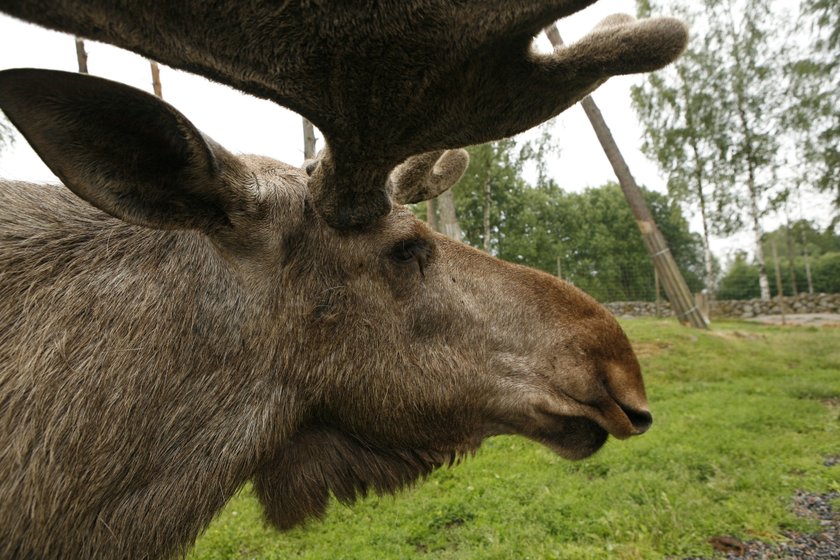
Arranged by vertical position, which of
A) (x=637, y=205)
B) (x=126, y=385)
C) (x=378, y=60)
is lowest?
(x=126, y=385)

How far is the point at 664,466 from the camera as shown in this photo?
568 cm

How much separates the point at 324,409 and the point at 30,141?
1172mm

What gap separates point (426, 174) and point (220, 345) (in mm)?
1451

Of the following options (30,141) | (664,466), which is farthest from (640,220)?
(30,141)

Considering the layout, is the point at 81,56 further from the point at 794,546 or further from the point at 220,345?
the point at 794,546

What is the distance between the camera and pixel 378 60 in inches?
57.4

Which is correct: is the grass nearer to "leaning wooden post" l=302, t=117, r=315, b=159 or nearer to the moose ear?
the moose ear

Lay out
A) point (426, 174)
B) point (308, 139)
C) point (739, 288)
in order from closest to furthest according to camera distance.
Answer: point (426, 174), point (308, 139), point (739, 288)

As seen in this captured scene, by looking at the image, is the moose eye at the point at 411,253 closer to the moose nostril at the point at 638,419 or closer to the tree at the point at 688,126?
the moose nostril at the point at 638,419

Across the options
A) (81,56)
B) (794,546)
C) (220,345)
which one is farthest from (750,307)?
(220,345)

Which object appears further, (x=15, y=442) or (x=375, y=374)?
(x=375, y=374)

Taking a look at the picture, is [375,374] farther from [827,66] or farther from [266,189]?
[827,66]

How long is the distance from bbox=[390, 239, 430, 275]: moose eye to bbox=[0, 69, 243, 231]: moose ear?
0.59 meters

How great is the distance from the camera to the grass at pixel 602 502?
4184 millimetres
